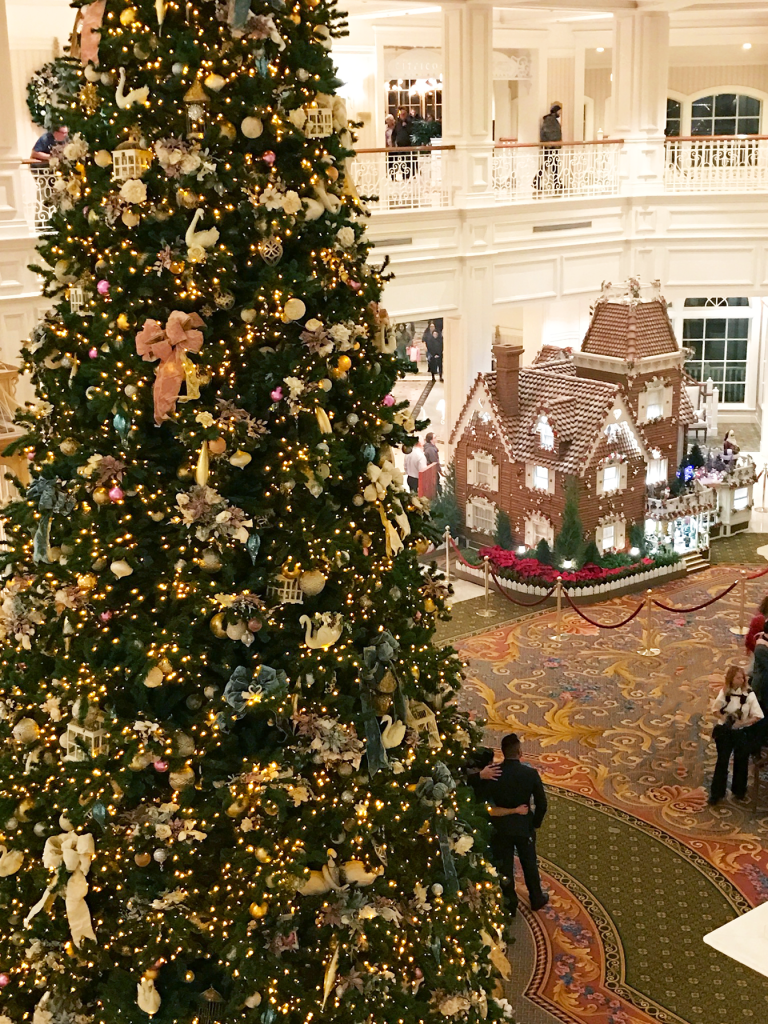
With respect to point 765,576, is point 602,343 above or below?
above

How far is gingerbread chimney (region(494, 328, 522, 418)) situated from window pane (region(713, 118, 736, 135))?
1071cm

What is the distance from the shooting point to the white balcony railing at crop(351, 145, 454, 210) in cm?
1379

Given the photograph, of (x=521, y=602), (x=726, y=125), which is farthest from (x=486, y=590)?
(x=726, y=125)

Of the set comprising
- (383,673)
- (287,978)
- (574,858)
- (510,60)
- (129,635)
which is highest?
(510,60)

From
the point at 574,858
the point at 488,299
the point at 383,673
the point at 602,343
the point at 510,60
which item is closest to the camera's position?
the point at 383,673

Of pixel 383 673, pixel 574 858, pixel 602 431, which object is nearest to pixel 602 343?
pixel 602 431

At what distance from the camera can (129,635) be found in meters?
4.07

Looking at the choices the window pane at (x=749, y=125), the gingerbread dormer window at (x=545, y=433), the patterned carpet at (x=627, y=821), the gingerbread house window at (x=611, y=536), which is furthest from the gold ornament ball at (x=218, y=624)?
the window pane at (x=749, y=125)

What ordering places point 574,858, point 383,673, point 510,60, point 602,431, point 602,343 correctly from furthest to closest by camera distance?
point 510,60 → point 602,343 → point 602,431 → point 574,858 → point 383,673

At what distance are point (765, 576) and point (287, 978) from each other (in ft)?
30.2

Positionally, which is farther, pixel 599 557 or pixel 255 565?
pixel 599 557

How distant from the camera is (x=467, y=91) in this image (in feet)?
47.0

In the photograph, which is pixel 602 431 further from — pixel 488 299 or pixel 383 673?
pixel 383 673

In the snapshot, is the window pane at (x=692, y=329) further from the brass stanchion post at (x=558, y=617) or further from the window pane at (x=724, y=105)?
the brass stanchion post at (x=558, y=617)
